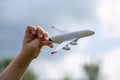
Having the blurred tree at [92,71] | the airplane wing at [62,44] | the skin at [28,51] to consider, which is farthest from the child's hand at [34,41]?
the blurred tree at [92,71]

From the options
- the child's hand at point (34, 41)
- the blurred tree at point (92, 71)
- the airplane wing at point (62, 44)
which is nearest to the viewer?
the airplane wing at point (62, 44)

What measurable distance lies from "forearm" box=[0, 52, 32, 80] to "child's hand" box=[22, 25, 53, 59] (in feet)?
0.17

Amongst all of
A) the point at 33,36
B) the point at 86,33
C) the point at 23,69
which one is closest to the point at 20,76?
the point at 23,69

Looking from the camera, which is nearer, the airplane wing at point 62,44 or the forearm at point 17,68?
the airplane wing at point 62,44

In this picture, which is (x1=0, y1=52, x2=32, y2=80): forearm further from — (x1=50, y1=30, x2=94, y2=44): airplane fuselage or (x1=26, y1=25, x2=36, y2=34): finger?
(x1=50, y1=30, x2=94, y2=44): airplane fuselage

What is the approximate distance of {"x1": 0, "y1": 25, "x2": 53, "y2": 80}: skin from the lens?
4309mm

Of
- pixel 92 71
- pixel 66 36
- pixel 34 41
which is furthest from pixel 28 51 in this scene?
pixel 92 71

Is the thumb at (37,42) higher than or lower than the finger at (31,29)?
lower

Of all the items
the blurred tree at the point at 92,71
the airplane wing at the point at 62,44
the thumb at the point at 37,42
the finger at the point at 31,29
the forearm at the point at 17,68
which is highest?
the finger at the point at 31,29

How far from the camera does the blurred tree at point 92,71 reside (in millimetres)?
23383

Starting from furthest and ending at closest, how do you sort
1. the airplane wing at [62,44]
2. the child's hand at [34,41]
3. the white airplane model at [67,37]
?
1. the child's hand at [34,41]
2. the white airplane model at [67,37]
3. the airplane wing at [62,44]

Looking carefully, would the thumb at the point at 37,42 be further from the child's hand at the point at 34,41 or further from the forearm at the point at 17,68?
the forearm at the point at 17,68

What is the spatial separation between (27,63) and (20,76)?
120mm

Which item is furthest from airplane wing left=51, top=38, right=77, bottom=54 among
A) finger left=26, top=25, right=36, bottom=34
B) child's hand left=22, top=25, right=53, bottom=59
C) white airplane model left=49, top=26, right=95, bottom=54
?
finger left=26, top=25, right=36, bottom=34
